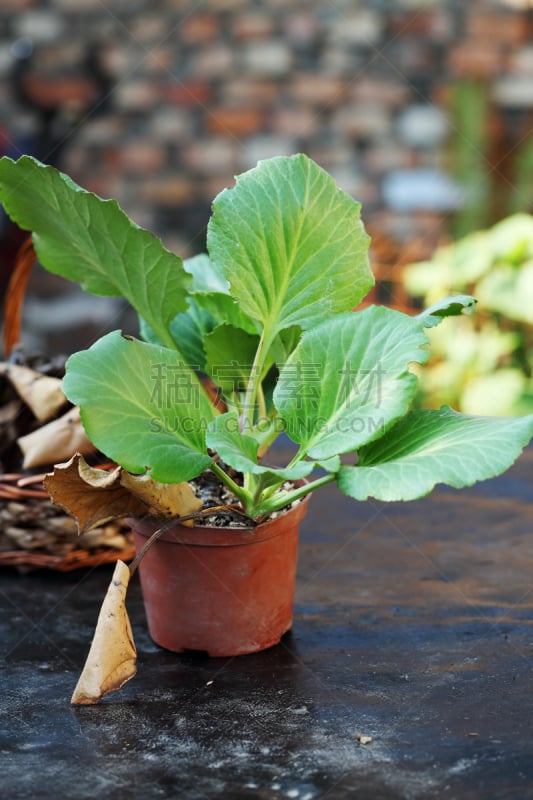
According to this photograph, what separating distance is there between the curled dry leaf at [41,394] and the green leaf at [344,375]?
0.85ft

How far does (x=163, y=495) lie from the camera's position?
23.2 inches

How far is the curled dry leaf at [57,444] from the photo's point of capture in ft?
2.41

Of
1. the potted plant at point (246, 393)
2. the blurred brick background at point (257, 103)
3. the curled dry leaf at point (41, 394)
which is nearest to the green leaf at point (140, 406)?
the potted plant at point (246, 393)

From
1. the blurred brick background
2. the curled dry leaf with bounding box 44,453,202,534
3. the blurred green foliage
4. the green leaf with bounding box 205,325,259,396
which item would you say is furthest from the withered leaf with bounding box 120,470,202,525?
the blurred brick background

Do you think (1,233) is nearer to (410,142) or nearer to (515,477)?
(410,142)

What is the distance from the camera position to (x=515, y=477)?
36.7 inches

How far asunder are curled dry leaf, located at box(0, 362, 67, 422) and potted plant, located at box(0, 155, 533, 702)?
0.13m

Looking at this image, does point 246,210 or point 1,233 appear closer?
point 246,210

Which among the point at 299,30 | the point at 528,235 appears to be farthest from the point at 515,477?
the point at 299,30

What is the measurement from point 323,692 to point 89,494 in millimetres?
192

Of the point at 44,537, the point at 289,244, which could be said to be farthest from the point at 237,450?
the point at 44,537

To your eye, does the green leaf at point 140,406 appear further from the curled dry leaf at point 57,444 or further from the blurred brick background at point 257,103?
the blurred brick background at point 257,103

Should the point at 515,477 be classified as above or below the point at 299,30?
below

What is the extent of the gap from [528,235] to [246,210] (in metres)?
1.24
